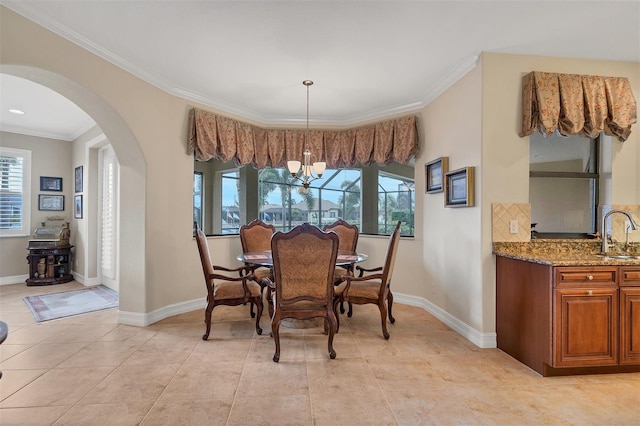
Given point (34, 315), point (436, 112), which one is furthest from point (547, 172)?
point (34, 315)

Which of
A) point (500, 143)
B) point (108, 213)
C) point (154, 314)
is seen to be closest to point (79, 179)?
point (108, 213)

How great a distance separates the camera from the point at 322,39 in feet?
8.59

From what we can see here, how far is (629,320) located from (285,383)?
259cm

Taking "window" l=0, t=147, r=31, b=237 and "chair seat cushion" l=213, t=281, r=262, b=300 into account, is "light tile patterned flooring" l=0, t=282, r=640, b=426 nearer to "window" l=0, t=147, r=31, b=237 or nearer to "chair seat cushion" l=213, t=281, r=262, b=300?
"chair seat cushion" l=213, t=281, r=262, b=300

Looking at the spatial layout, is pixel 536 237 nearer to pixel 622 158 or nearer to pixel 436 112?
pixel 622 158

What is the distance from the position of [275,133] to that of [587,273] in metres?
3.92

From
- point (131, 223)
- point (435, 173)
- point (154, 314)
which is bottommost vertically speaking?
point (154, 314)

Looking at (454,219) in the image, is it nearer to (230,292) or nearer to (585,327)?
(585,327)

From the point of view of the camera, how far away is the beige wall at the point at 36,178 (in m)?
5.23

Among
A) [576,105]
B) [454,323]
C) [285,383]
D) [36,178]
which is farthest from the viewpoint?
[36,178]

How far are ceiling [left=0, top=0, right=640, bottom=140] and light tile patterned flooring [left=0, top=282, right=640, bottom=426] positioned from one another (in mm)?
2700

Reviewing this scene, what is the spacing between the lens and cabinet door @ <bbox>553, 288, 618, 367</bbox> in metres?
2.23

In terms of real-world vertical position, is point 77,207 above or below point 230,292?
above

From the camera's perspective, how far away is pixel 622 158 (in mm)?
2924
